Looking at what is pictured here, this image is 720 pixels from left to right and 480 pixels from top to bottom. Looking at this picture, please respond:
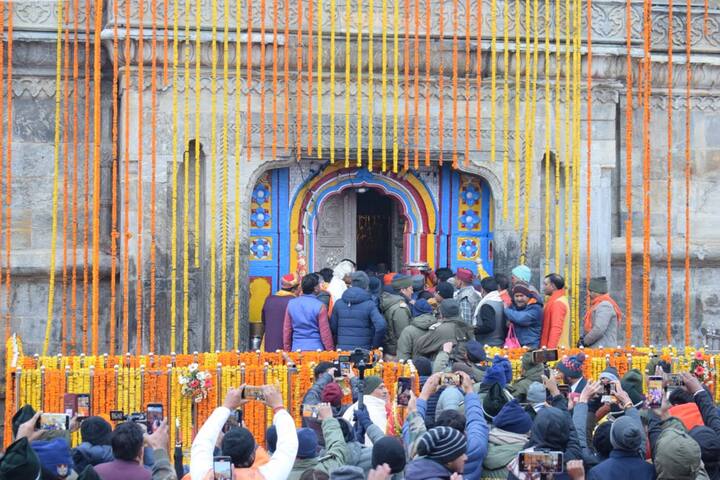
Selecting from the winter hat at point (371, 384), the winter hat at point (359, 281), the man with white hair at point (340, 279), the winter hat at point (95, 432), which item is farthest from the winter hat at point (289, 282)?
the winter hat at point (95, 432)

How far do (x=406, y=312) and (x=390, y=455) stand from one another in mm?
6877

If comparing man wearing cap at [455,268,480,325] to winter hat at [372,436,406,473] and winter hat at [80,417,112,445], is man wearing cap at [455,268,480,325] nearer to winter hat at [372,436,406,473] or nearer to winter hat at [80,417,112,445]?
winter hat at [80,417,112,445]

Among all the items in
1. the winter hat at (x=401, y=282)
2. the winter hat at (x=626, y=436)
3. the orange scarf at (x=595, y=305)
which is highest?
the winter hat at (x=401, y=282)

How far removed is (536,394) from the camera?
33.7ft

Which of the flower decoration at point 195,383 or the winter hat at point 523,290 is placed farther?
the winter hat at point 523,290

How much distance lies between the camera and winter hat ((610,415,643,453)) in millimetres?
8445

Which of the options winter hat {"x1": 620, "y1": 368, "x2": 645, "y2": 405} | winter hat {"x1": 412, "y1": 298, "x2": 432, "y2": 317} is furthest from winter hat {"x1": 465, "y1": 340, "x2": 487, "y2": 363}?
winter hat {"x1": 412, "y1": 298, "x2": 432, "y2": 317}

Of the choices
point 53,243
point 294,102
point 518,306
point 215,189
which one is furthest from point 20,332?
point 518,306

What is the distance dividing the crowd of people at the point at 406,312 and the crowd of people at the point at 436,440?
3.48 metres

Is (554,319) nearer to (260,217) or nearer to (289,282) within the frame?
(289,282)

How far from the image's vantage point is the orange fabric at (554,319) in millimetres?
15250

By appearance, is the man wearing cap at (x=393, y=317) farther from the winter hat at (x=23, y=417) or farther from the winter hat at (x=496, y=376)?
the winter hat at (x=23, y=417)

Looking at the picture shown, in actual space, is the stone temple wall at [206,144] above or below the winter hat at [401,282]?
above

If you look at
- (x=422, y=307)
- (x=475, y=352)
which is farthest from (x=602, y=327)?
(x=475, y=352)
